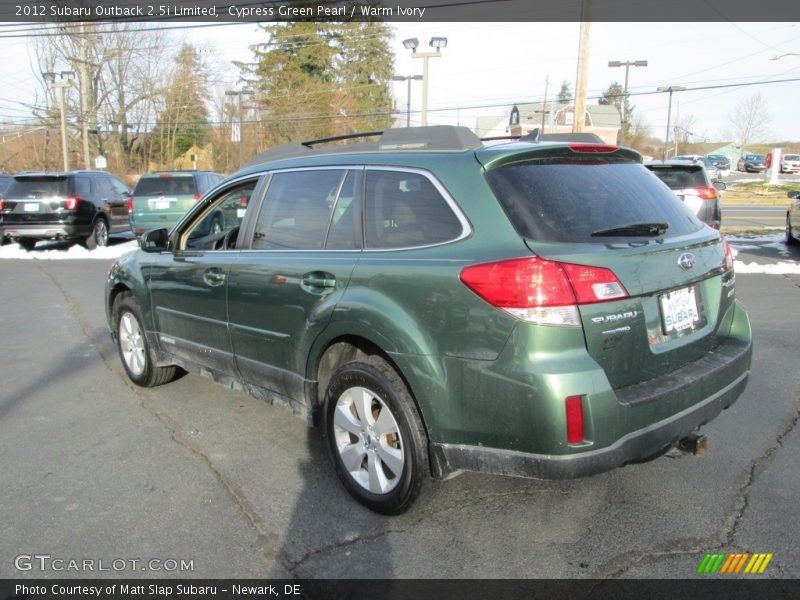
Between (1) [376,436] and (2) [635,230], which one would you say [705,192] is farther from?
(1) [376,436]

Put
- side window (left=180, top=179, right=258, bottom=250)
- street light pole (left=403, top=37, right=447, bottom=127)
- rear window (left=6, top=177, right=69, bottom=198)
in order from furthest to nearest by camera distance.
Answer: street light pole (left=403, top=37, right=447, bottom=127), rear window (left=6, top=177, right=69, bottom=198), side window (left=180, top=179, right=258, bottom=250)

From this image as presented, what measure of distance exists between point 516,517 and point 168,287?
293 centimetres

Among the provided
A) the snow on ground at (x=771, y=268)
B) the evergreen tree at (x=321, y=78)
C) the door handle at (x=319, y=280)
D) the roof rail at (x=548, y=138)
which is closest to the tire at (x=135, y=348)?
the door handle at (x=319, y=280)

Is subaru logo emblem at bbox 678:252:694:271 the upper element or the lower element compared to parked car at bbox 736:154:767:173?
lower

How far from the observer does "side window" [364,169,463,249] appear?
3027mm

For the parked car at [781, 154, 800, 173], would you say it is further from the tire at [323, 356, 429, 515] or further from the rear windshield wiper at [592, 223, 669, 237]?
the tire at [323, 356, 429, 515]

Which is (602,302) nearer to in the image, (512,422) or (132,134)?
(512,422)

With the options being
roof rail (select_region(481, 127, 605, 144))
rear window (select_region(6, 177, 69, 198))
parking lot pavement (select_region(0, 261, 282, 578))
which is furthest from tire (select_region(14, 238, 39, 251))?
roof rail (select_region(481, 127, 605, 144))

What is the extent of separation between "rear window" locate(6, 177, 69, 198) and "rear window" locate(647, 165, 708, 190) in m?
12.1

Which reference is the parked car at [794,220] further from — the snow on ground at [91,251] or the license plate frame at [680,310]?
the license plate frame at [680,310]

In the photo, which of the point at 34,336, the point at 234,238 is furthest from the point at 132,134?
the point at 234,238

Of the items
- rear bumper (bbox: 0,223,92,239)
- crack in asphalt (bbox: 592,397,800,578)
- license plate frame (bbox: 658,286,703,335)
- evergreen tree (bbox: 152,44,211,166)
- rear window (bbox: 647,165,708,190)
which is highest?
evergreen tree (bbox: 152,44,211,166)

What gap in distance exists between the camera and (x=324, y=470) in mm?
3797

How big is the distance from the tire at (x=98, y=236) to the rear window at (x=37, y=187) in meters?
1.00
